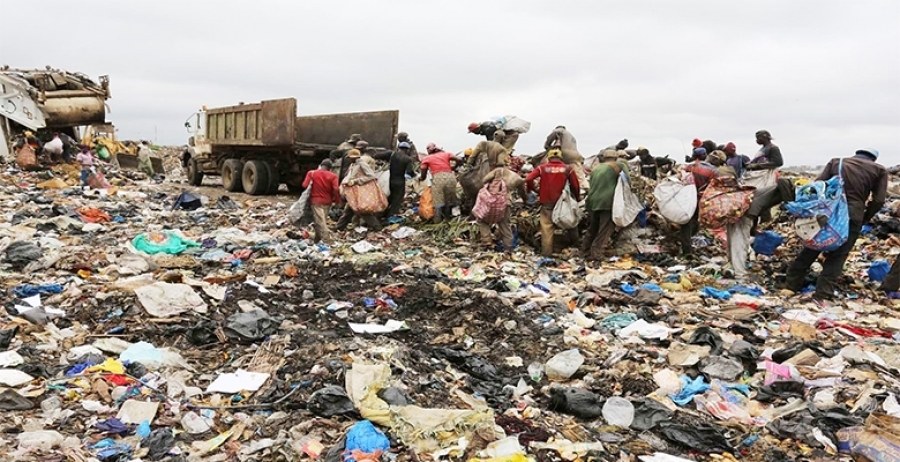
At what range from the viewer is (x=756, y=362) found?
3.96 metres

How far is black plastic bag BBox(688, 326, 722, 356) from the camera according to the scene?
4184 mm

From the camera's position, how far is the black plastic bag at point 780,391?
11.4ft

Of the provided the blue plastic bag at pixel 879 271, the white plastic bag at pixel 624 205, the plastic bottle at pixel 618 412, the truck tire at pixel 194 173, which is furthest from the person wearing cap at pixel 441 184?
the truck tire at pixel 194 173

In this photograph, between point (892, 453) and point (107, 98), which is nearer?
point (892, 453)

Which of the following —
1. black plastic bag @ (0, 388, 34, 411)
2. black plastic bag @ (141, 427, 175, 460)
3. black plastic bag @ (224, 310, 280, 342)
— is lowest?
black plastic bag @ (141, 427, 175, 460)

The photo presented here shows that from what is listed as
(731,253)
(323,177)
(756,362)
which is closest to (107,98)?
(323,177)

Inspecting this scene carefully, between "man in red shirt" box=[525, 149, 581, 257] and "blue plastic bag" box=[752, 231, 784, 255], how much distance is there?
204 centimetres

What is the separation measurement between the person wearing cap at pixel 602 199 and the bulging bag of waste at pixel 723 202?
994 mm

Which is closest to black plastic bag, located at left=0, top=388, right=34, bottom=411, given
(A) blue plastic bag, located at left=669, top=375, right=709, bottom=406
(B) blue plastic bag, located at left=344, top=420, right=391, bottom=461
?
(B) blue plastic bag, located at left=344, top=420, right=391, bottom=461

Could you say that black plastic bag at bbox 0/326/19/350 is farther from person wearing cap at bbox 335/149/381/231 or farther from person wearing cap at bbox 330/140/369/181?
person wearing cap at bbox 330/140/369/181

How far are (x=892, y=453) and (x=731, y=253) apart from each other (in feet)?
13.1

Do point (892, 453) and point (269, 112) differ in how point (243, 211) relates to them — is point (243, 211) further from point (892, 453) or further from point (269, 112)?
point (892, 453)

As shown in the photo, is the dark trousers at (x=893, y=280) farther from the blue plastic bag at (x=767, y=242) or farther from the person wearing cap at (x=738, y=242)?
the person wearing cap at (x=738, y=242)

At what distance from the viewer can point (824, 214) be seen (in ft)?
17.4
